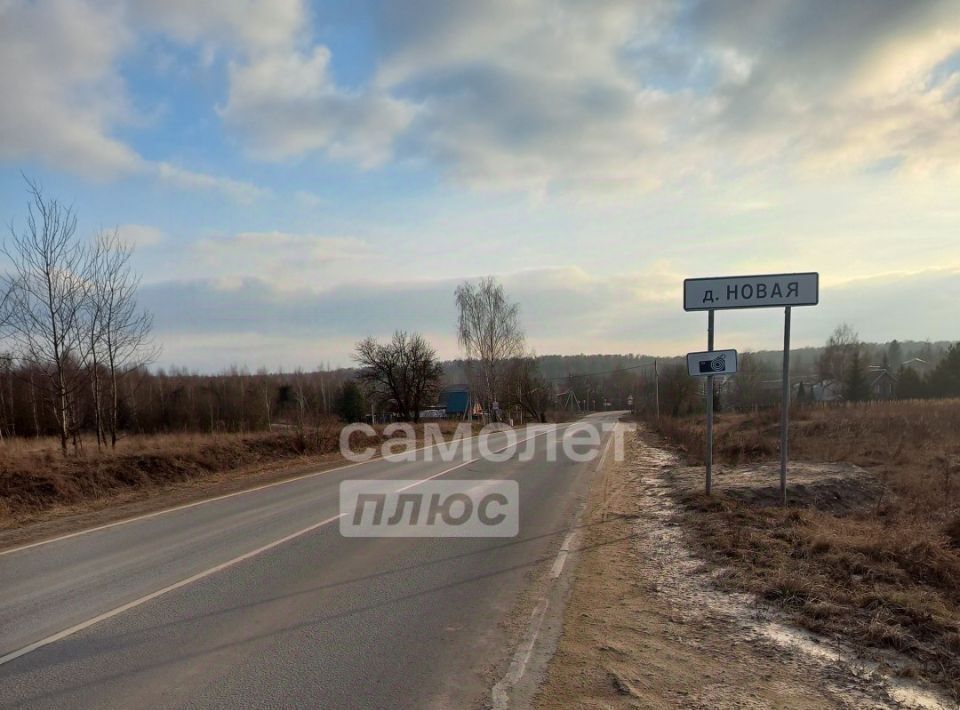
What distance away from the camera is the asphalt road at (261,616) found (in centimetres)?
426

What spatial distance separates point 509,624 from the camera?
5398 millimetres

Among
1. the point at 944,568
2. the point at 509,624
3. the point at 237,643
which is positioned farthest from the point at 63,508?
the point at 944,568

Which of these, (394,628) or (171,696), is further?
(394,628)

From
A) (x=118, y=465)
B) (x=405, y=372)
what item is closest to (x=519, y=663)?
(x=118, y=465)

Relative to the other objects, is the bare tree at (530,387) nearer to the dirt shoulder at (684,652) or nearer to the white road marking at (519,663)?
the dirt shoulder at (684,652)

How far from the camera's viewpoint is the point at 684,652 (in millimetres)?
4727

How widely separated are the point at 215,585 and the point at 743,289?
8.39 metres

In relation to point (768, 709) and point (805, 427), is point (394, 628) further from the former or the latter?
point (805, 427)

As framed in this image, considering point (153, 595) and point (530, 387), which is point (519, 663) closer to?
point (153, 595)

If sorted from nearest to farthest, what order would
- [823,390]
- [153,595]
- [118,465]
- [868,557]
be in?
[153,595]
[868,557]
[118,465]
[823,390]

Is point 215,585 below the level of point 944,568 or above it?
below

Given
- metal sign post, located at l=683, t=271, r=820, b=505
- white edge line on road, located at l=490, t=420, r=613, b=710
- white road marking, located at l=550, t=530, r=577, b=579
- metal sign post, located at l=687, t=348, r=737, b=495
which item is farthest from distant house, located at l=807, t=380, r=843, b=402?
white edge line on road, located at l=490, t=420, r=613, b=710

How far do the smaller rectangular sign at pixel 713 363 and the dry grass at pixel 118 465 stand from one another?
12622 mm

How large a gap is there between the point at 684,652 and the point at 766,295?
21.6 feet
